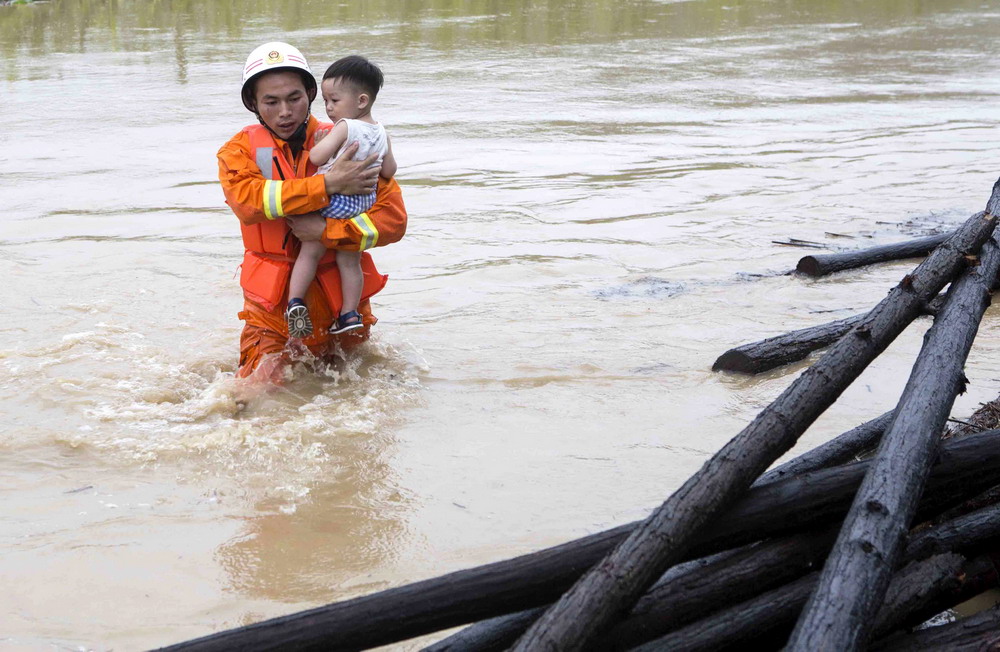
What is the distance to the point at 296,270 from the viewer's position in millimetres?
5148

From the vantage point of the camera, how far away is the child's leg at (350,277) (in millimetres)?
5250

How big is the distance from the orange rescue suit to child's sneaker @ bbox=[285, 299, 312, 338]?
0.35ft

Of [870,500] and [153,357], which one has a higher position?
[870,500]

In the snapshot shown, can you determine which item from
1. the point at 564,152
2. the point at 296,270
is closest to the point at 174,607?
the point at 296,270

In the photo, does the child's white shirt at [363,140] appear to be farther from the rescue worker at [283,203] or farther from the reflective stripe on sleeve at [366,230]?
the reflective stripe on sleeve at [366,230]

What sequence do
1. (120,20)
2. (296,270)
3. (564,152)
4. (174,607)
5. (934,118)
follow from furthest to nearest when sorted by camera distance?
(120,20)
(934,118)
(564,152)
(296,270)
(174,607)

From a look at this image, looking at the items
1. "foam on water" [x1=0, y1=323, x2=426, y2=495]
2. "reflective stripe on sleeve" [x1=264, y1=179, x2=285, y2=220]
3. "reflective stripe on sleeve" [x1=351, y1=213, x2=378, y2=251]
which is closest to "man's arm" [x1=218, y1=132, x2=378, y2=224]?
"reflective stripe on sleeve" [x1=264, y1=179, x2=285, y2=220]

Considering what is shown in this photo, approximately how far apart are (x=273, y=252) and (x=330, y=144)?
588 millimetres

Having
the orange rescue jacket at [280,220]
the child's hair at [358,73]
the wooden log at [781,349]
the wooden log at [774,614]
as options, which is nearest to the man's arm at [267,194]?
the orange rescue jacket at [280,220]

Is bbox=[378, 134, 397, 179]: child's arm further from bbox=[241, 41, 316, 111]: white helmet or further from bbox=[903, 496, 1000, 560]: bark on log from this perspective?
bbox=[903, 496, 1000, 560]: bark on log

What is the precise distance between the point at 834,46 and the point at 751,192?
10036 mm

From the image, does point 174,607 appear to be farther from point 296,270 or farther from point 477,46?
point 477,46

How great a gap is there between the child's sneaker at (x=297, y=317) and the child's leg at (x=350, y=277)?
222mm

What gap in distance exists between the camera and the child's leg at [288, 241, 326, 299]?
5129 millimetres
